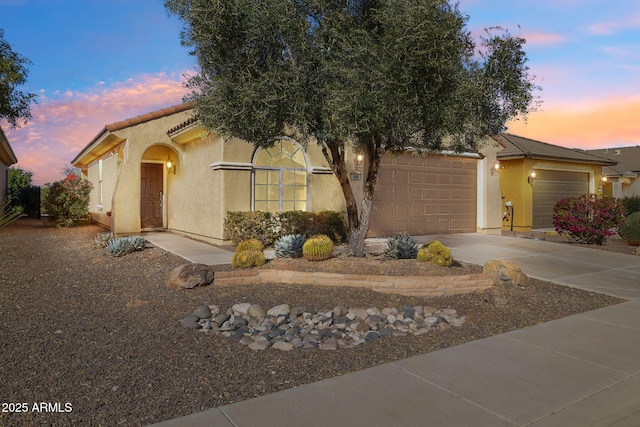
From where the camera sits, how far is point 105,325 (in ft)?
17.9

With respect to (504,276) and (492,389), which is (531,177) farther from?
(492,389)

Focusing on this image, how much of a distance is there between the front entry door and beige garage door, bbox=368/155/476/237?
7.68 m

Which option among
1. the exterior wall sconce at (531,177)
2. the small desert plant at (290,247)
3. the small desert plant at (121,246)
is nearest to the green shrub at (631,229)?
the exterior wall sconce at (531,177)

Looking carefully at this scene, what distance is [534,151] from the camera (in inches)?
703

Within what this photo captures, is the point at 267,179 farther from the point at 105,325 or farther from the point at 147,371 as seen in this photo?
the point at 147,371

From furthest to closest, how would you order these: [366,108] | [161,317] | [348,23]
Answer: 1. [348,23]
2. [366,108]
3. [161,317]

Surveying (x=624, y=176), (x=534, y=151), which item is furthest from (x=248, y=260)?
(x=624, y=176)

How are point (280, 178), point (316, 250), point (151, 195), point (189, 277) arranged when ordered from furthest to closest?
point (151, 195) < point (280, 178) < point (316, 250) < point (189, 277)

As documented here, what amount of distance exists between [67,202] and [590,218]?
687 inches

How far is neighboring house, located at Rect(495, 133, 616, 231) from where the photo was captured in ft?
58.4

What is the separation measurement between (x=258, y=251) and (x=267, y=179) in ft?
14.7

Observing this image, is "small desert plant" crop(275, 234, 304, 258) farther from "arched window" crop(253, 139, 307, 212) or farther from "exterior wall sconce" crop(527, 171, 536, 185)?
"exterior wall sconce" crop(527, 171, 536, 185)

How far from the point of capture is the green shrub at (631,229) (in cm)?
1307

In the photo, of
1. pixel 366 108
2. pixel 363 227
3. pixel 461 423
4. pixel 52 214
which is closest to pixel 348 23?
pixel 366 108
